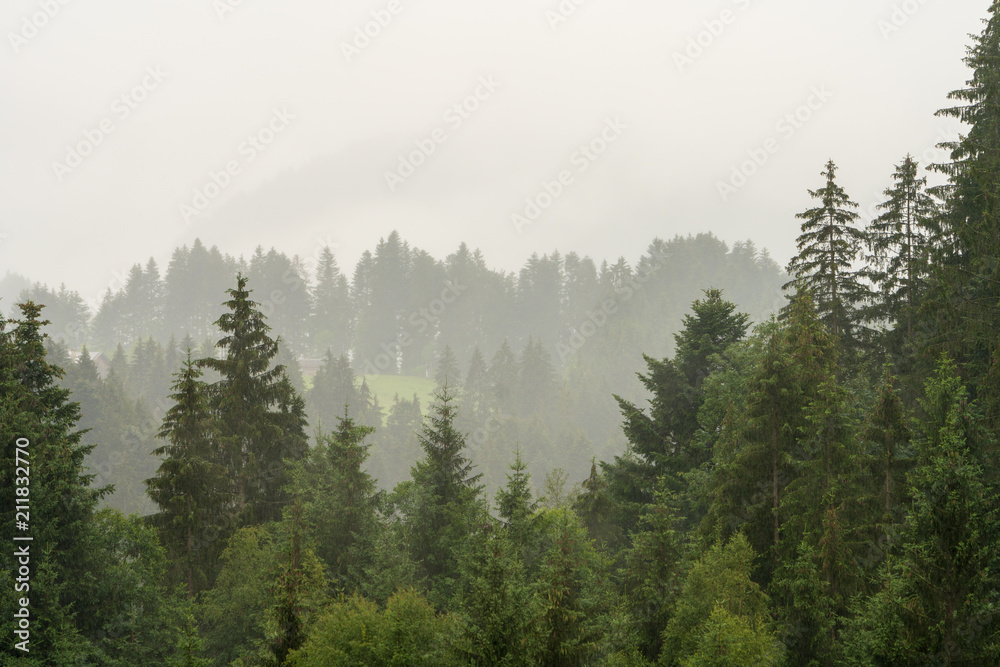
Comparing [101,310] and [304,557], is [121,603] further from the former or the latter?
[101,310]

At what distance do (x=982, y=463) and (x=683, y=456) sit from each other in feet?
50.9

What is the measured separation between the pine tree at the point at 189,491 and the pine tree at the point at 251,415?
1.90 m

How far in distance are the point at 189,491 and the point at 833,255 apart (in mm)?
28762

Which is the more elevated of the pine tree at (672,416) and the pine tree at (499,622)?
the pine tree at (672,416)

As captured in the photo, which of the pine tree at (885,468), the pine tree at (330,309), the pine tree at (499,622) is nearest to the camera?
the pine tree at (499,622)

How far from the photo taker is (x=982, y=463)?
16.9 metres

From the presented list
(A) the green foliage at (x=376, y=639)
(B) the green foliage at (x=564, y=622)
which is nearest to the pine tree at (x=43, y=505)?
(A) the green foliage at (x=376, y=639)

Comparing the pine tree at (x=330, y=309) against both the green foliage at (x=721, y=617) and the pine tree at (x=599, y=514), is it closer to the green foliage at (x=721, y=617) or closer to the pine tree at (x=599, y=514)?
the pine tree at (x=599, y=514)

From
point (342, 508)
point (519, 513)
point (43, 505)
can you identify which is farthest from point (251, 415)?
point (519, 513)

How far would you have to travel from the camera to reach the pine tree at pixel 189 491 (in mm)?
26531

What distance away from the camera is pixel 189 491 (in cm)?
2684

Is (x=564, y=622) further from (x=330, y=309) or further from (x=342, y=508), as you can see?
(x=330, y=309)

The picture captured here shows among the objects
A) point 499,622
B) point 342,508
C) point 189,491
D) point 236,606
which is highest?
point 189,491

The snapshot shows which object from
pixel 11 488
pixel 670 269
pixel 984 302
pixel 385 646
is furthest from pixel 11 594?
pixel 670 269
